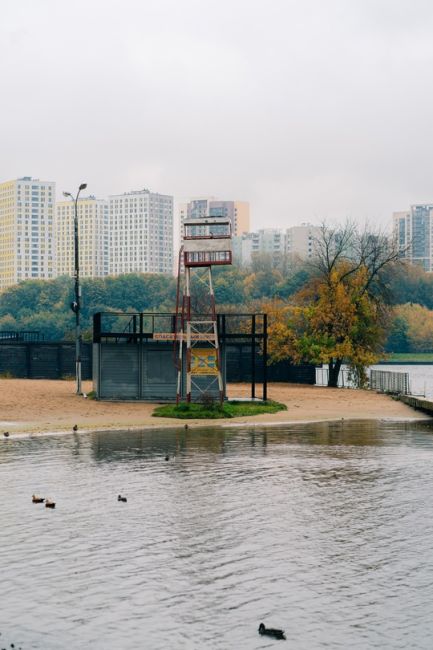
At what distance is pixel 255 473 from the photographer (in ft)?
87.2

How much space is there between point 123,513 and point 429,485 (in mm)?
8289

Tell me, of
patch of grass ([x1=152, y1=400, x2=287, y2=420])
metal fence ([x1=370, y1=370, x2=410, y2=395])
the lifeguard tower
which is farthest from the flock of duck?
metal fence ([x1=370, y1=370, x2=410, y2=395])

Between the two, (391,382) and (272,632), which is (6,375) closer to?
(391,382)

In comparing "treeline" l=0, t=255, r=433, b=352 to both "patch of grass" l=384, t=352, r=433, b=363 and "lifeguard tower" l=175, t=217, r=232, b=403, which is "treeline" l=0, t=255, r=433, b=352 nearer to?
"patch of grass" l=384, t=352, r=433, b=363

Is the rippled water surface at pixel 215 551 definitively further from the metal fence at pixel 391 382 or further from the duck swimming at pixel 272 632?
the metal fence at pixel 391 382

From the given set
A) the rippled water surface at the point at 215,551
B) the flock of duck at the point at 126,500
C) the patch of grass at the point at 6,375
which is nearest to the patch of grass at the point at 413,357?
the patch of grass at the point at 6,375

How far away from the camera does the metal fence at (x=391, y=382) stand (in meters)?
64.1

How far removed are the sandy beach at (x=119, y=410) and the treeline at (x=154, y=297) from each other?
8987cm

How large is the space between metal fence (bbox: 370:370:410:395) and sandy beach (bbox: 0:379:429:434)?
193 cm

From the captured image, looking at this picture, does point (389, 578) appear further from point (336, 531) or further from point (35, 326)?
point (35, 326)

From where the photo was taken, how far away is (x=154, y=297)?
572 feet

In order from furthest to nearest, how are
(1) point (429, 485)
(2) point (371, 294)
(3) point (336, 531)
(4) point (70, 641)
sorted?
(2) point (371, 294), (1) point (429, 485), (3) point (336, 531), (4) point (70, 641)

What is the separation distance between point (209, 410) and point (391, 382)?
2864cm

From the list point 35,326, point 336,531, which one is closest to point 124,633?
point 336,531
